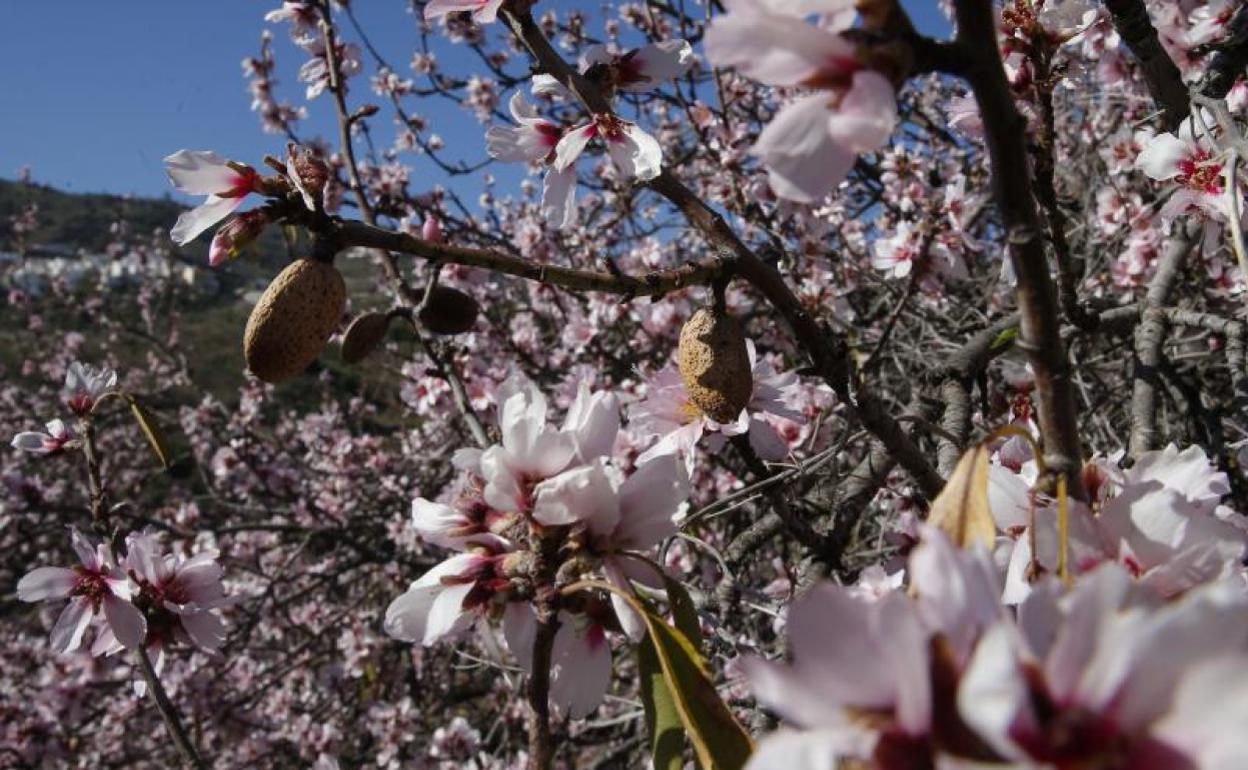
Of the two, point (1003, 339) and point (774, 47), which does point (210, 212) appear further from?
point (1003, 339)

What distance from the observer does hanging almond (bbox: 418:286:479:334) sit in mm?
924

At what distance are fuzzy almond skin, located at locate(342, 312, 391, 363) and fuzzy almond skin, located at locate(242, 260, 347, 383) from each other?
0.13 meters

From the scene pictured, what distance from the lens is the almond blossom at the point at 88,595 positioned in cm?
143

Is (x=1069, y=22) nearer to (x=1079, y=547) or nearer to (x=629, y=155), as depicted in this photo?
(x=629, y=155)

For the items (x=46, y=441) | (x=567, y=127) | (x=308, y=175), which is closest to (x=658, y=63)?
(x=567, y=127)

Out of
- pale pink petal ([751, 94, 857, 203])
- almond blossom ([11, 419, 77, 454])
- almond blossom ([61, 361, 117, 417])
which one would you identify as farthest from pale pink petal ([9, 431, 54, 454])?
pale pink petal ([751, 94, 857, 203])

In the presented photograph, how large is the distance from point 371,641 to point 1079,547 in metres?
4.20

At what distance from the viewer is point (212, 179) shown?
2.41 feet

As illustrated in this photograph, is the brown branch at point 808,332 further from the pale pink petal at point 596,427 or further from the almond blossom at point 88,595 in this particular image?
the almond blossom at point 88,595

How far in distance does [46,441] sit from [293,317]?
149 cm

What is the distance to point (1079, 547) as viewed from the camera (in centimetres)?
57

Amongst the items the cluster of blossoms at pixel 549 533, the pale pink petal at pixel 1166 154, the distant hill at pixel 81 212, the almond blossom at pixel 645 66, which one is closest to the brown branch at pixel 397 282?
the almond blossom at pixel 645 66

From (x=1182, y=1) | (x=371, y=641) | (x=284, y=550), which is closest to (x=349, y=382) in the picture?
(x=284, y=550)

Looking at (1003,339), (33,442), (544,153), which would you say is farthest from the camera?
(33,442)
